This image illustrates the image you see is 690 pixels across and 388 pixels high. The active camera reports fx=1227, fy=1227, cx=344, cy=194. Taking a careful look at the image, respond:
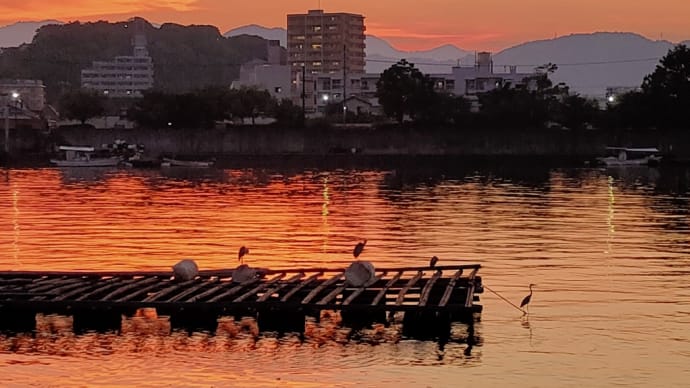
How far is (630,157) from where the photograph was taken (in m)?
129

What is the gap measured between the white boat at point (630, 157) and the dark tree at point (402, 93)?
23755 millimetres

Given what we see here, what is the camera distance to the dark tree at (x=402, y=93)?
14700cm

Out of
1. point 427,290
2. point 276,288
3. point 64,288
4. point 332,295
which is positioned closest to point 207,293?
point 276,288

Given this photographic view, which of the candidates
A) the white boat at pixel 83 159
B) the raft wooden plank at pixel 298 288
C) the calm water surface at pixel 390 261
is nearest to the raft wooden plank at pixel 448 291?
the calm water surface at pixel 390 261

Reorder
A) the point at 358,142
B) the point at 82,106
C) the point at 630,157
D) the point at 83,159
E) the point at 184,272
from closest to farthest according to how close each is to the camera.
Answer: the point at 184,272
the point at 83,159
the point at 630,157
the point at 358,142
the point at 82,106

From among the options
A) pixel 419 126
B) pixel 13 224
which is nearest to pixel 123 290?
pixel 13 224

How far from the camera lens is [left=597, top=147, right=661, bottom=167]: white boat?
402 ft

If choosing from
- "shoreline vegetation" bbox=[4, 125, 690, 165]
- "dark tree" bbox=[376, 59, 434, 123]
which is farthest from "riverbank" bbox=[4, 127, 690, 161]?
"dark tree" bbox=[376, 59, 434, 123]

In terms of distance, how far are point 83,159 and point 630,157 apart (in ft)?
185

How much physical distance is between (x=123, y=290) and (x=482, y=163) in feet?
334

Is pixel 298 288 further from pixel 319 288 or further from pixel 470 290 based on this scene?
pixel 470 290

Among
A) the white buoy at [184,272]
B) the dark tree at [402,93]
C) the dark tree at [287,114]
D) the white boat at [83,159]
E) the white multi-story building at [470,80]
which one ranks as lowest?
the white boat at [83,159]

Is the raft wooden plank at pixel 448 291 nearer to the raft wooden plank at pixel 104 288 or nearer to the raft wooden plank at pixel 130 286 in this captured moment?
the raft wooden plank at pixel 130 286

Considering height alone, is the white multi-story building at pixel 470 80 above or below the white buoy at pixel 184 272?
above
